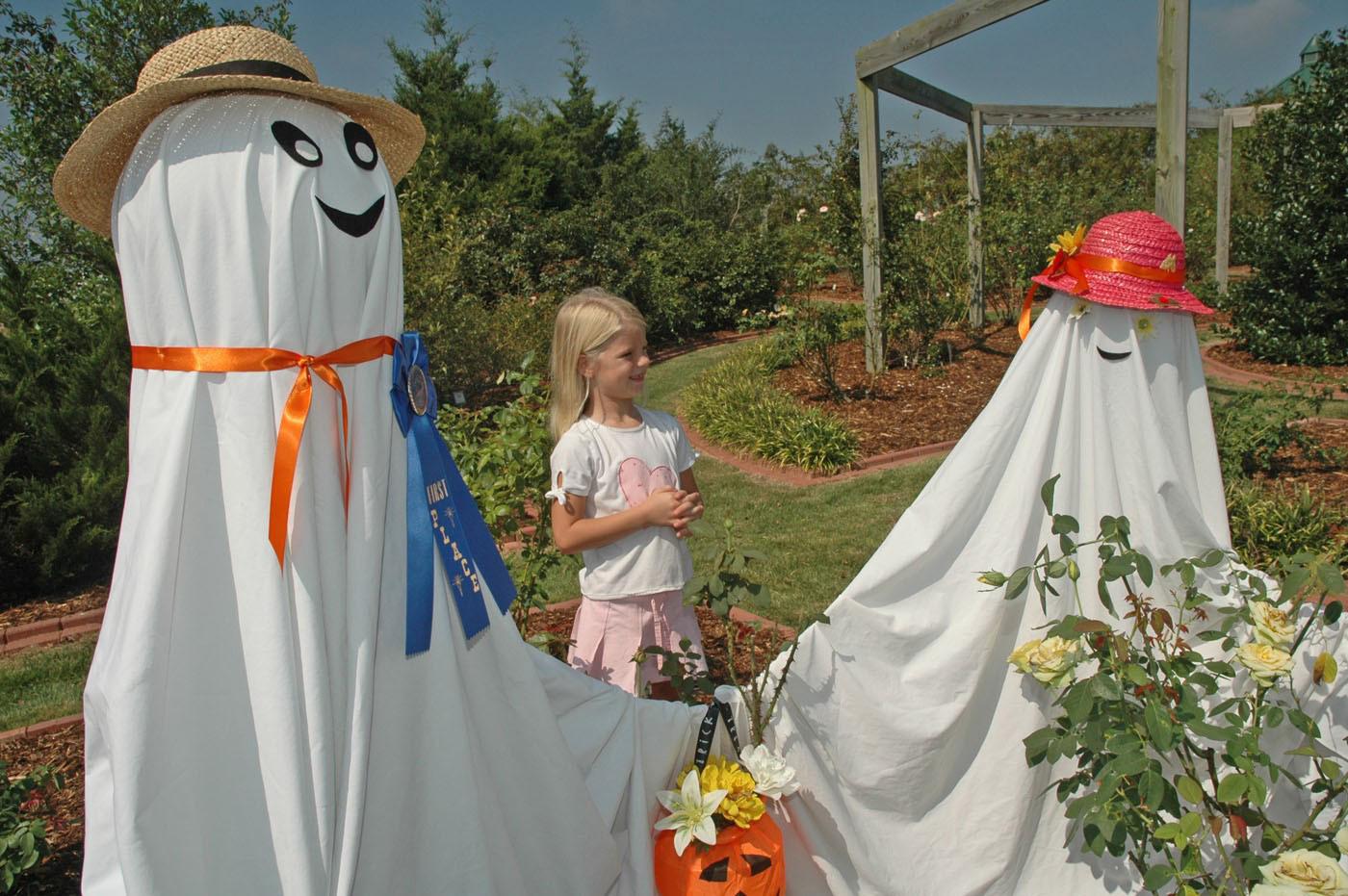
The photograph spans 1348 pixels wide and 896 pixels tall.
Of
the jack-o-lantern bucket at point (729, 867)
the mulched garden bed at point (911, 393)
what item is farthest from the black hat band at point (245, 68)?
the mulched garden bed at point (911, 393)

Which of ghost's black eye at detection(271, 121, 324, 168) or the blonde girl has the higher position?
ghost's black eye at detection(271, 121, 324, 168)

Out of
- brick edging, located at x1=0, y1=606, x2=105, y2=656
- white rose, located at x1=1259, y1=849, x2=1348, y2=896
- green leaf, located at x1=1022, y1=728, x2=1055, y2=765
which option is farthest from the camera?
brick edging, located at x1=0, y1=606, x2=105, y2=656

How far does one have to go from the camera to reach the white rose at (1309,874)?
151 centimetres

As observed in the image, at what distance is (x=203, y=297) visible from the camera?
172 centimetres

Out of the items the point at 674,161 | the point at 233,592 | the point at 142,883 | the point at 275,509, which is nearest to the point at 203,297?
the point at 275,509

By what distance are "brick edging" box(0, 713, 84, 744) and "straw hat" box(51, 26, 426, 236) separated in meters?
2.56

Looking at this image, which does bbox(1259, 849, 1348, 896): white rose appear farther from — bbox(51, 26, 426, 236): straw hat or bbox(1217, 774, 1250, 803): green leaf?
bbox(51, 26, 426, 236): straw hat

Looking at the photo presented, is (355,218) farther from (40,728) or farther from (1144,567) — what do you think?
(40,728)

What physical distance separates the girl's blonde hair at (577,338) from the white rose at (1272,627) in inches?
66.8

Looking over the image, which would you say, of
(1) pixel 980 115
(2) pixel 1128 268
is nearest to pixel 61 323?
(2) pixel 1128 268

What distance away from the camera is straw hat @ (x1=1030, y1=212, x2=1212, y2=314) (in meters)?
2.52

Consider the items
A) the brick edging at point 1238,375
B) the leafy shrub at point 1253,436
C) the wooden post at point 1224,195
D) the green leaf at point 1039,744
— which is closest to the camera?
the green leaf at point 1039,744

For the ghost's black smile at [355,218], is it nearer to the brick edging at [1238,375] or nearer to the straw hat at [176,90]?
the straw hat at [176,90]

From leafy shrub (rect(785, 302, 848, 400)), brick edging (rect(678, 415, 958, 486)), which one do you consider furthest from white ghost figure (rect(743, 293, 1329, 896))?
leafy shrub (rect(785, 302, 848, 400))
